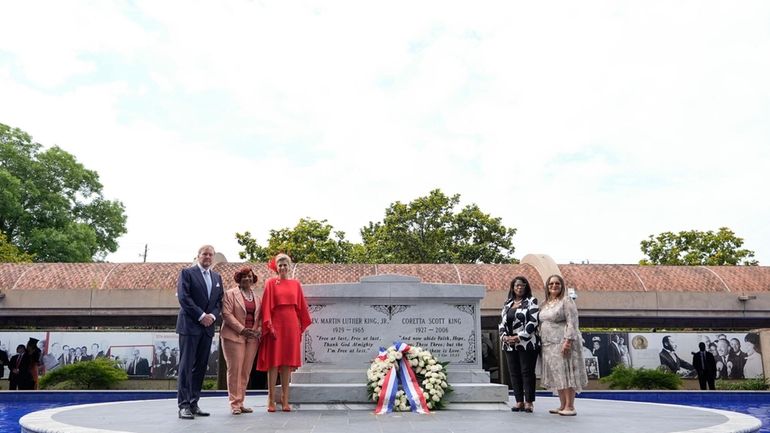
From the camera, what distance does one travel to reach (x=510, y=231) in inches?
1532

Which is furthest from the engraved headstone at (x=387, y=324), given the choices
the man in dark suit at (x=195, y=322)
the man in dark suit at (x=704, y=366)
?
the man in dark suit at (x=704, y=366)

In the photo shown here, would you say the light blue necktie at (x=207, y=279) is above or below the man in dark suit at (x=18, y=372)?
above

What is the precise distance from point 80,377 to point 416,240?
24290 millimetres

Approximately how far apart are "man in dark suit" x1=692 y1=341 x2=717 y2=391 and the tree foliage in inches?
813

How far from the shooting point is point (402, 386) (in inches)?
351

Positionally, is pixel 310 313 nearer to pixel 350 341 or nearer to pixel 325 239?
pixel 350 341

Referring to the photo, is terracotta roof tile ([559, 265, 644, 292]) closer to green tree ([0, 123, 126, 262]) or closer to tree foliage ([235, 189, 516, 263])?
tree foliage ([235, 189, 516, 263])

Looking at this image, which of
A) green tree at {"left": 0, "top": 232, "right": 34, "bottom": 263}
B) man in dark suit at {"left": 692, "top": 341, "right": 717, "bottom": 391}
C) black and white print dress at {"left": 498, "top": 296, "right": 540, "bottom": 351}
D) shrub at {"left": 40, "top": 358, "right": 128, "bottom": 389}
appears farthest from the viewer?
green tree at {"left": 0, "top": 232, "right": 34, "bottom": 263}

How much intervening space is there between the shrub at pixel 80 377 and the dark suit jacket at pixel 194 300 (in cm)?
870

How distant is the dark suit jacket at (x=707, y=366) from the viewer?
16.8m

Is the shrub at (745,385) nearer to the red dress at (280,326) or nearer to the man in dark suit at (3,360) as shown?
the red dress at (280,326)

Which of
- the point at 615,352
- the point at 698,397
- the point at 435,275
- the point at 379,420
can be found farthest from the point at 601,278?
the point at 379,420

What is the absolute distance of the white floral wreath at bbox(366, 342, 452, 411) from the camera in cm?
885

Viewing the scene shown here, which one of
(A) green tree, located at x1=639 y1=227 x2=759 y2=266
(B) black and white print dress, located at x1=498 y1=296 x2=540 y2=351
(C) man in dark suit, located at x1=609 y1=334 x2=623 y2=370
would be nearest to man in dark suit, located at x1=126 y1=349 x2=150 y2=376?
(B) black and white print dress, located at x1=498 y1=296 x2=540 y2=351
